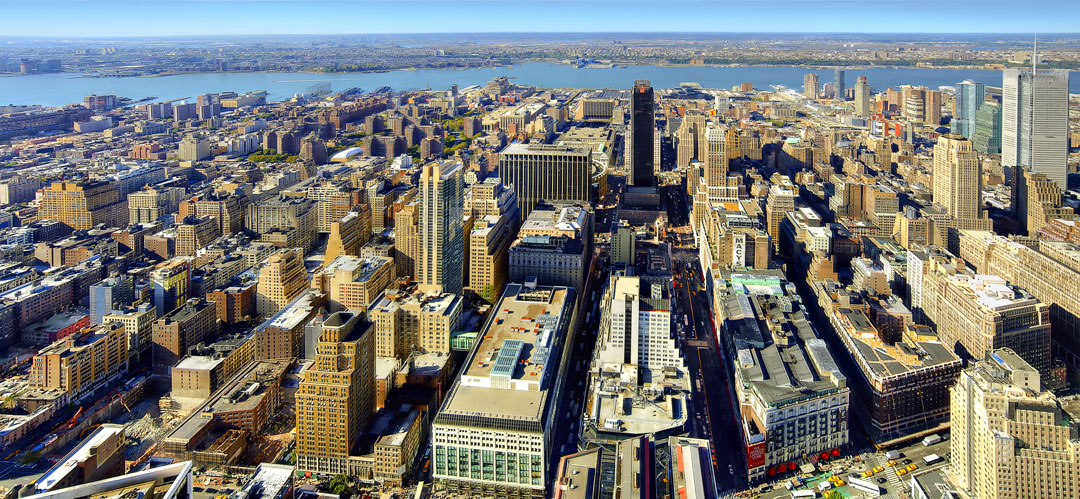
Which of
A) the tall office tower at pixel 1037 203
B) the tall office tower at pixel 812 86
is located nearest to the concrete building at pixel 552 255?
the tall office tower at pixel 1037 203

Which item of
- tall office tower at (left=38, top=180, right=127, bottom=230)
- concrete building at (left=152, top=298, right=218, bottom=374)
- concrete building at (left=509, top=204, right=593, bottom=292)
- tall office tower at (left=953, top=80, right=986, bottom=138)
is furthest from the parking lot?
tall office tower at (left=953, top=80, right=986, bottom=138)

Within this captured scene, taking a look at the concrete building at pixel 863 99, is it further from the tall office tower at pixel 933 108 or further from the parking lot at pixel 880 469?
the parking lot at pixel 880 469

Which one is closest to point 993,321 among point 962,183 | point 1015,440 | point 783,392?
point 783,392

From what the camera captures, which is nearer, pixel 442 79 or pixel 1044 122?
pixel 1044 122

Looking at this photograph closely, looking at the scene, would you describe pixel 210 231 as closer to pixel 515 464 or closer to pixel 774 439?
pixel 515 464

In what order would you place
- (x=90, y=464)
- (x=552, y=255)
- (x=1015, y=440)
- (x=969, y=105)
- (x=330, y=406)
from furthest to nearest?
(x=969, y=105)
(x=552, y=255)
(x=330, y=406)
(x=1015, y=440)
(x=90, y=464)

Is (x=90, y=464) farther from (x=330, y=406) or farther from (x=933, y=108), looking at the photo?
(x=933, y=108)
